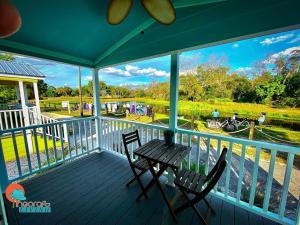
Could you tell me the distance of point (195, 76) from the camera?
7.64 ft

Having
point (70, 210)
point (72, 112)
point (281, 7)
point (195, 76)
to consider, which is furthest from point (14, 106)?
point (281, 7)

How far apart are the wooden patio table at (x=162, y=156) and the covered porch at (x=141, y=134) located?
308mm

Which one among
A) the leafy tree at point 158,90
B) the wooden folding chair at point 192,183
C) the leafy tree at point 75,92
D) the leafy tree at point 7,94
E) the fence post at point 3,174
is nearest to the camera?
the wooden folding chair at point 192,183

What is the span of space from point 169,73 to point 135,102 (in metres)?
1.18

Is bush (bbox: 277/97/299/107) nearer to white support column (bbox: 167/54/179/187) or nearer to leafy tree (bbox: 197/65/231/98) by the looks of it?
leafy tree (bbox: 197/65/231/98)

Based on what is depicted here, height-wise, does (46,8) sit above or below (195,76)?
above

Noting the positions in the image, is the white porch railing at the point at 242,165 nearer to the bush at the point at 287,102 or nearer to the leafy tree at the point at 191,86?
the bush at the point at 287,102

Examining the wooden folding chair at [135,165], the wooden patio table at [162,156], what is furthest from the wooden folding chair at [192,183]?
the wooden folding chair at [135,165]

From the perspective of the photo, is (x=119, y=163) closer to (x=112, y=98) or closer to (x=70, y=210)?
(x=70, y=210)

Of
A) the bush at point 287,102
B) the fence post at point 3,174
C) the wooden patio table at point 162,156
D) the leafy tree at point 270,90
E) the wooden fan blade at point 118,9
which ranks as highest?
the wooden fan blade at point 118,9

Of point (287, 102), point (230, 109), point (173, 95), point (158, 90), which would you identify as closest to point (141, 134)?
point (158, 90)

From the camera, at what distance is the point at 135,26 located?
230 cm

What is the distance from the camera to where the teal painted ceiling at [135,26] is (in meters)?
1.56

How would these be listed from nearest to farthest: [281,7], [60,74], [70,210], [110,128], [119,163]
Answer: [281,7], [70,210], [119,163], [110,128], [60,74]
